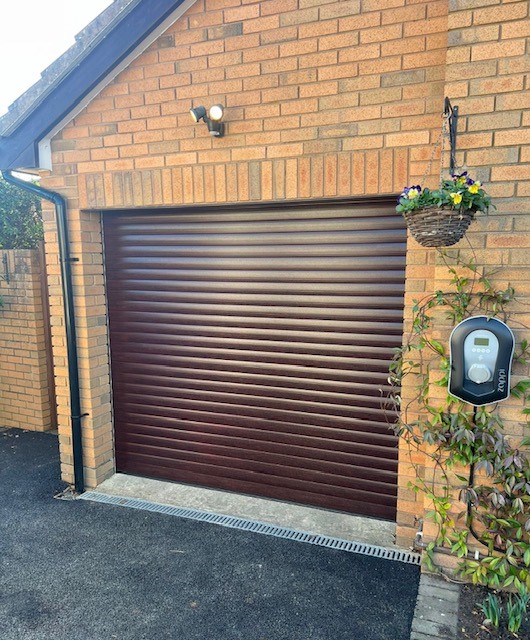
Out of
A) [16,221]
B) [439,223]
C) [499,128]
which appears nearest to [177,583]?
[439,223]

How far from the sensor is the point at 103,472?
4297 millimetres

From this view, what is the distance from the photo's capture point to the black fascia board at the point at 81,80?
3.33m

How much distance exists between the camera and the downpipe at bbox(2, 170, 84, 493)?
3820 millimetres

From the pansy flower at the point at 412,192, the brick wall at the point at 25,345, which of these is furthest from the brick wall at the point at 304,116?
the brick wall at the point at 25,345

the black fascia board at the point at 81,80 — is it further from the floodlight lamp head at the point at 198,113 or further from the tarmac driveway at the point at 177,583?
the tarmac driveway at the point at 177,583

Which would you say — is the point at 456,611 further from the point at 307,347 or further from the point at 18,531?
the point at 18,531

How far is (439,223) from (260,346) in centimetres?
184

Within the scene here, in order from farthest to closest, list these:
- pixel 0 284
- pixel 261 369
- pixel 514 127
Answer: pixel 0 284, pixel 261 369, pixel 514 127

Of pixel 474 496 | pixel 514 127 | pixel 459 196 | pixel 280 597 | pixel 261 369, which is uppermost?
pixel 514 127

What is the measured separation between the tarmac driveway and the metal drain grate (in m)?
0.06

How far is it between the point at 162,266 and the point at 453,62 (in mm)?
2520

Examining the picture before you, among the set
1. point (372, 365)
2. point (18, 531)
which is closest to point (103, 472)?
point (18, 531)

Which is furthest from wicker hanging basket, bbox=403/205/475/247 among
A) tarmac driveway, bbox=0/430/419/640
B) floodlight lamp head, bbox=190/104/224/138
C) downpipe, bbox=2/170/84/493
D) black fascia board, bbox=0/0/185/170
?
downpipe, bbox=2/170/84/493

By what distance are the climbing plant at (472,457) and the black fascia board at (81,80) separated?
2527 millimetres
